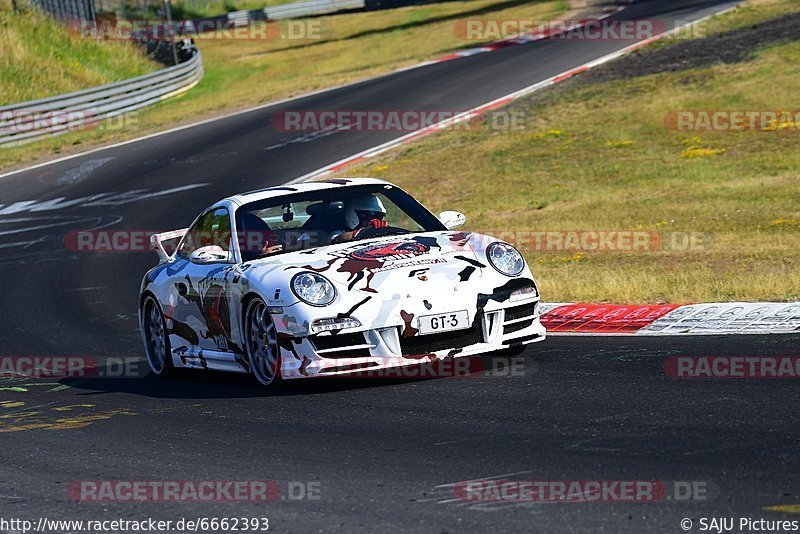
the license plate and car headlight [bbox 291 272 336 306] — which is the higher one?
car headlight [bbox 291 272 336 306]

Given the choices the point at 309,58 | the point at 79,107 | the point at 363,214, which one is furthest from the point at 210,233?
the point at 309,58

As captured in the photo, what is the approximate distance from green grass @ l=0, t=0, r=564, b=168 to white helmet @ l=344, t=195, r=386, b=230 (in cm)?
1805

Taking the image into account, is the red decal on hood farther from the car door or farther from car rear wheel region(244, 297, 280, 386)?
the car door

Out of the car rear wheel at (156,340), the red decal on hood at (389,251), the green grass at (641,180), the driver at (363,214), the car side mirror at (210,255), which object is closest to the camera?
the red decal on hood at (389,251)

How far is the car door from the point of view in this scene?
29.0ft

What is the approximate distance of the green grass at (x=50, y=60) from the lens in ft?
112

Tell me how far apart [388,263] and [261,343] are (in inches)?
38.8

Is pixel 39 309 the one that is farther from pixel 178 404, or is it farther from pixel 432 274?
pixel 432 274

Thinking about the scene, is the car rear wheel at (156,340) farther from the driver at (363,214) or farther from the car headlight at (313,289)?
the car headlight at (313,289)

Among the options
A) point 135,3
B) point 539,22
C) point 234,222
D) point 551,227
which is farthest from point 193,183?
point 135,3

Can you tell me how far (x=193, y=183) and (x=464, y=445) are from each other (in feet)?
52.7

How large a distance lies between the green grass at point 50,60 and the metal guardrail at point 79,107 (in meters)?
2.92

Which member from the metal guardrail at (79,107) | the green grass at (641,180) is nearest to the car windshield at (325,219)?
the green grass at (641,180)

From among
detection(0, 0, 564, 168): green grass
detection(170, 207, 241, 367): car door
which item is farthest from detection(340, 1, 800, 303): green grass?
detection(0, 0, 564, 168): green grass
